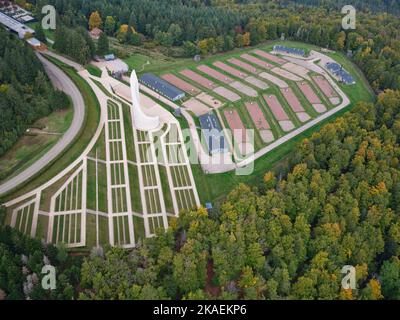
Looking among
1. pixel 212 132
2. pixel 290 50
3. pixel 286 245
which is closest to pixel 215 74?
pixel 290 50

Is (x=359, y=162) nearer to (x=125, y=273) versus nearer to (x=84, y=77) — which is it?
(x=125, y=273)

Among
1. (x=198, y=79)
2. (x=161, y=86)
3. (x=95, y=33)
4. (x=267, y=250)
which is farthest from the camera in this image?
(x=95, y=33)

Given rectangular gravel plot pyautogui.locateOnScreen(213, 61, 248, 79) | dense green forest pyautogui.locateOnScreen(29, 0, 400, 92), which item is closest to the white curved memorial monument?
rectangular gravel plot pyautogui.locateOnScreen(213, 61, 248, 79)

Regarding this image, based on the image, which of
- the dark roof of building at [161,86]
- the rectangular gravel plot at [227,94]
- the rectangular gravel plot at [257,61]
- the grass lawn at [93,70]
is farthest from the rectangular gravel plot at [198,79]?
the grass lawn at [93,70]

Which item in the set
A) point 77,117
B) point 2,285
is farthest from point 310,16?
point 2,285

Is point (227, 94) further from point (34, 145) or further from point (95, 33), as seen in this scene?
point (95, 33)

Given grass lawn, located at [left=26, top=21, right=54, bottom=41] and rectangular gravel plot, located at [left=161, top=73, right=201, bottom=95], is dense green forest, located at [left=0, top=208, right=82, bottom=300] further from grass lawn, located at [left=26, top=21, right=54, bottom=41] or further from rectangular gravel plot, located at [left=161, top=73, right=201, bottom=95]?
grass lawn, located at [left=26, top=21, right=54, bottom=41]
